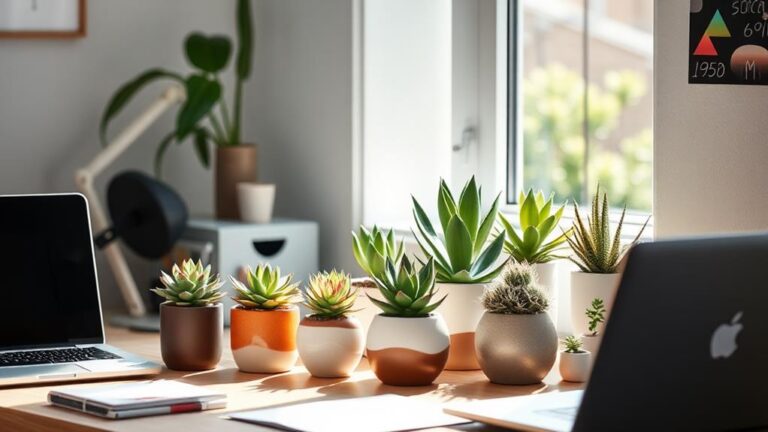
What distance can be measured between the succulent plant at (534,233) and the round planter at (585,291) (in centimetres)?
7

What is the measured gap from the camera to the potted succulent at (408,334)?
→ 1.95m

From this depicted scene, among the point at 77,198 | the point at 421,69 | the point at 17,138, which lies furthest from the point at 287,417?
the point at 17,138

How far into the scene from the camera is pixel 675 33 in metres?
2.22

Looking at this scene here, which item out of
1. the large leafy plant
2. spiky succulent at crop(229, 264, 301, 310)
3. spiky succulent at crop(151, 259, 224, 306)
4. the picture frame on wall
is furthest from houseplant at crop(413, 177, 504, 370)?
the picture frame on wall

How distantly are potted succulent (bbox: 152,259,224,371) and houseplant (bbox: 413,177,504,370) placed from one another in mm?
353

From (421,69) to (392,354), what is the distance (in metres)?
1.33

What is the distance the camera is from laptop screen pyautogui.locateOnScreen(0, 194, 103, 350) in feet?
6.92

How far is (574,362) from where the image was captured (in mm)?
1990

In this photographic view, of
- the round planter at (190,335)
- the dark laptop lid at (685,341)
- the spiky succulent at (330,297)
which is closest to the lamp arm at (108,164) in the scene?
the round planter at (190,335)

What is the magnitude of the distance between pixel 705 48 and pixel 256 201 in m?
1.29

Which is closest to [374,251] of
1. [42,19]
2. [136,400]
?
[136,400]

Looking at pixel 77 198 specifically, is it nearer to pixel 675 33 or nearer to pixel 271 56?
pixel 675 33

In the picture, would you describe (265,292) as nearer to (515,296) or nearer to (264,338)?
(264,338)

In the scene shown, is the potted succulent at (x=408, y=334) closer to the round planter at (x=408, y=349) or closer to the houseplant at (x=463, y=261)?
the round planter at (x=408, y=349)
